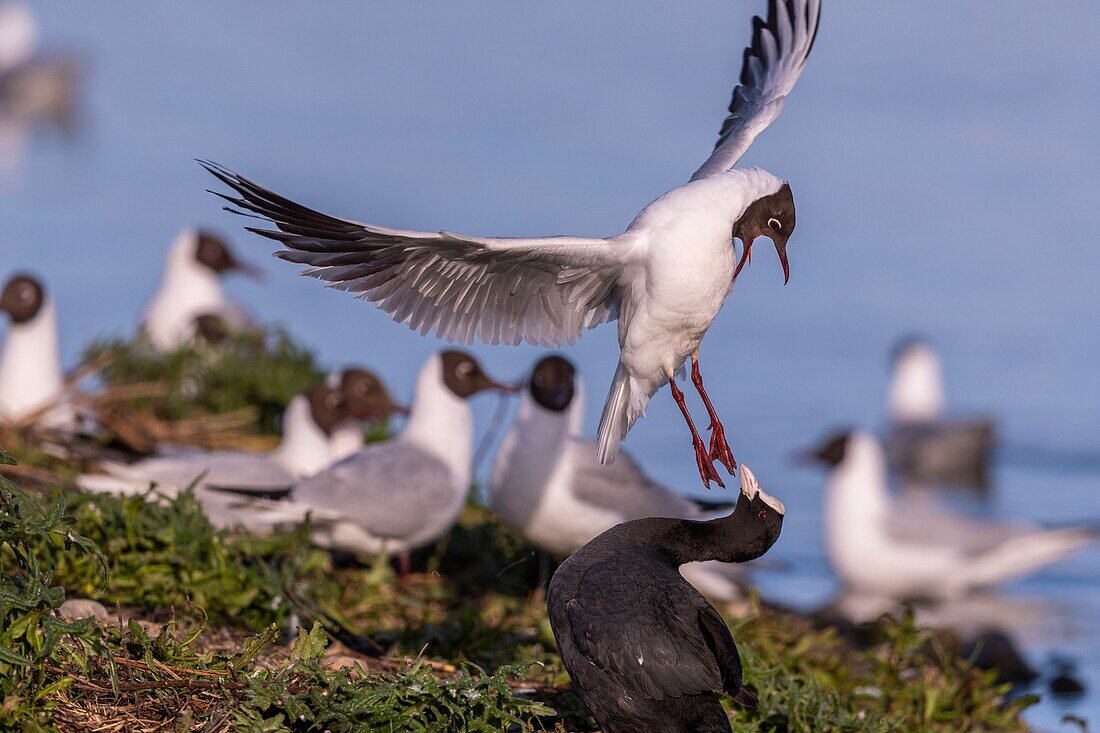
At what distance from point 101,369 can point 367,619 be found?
3680 mm

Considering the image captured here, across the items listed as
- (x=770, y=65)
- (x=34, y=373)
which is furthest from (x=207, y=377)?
(x=770, y=65)

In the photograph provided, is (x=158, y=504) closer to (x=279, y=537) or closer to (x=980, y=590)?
(x=279, y=537)

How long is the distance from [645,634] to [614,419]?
147 centimetres

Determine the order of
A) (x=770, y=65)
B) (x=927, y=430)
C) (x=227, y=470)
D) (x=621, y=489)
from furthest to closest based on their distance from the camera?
(x=927, y=430) < (x=227, y=470) < (x=621, y=489) < (x=770, y=65)

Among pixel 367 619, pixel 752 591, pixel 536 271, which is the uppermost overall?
pixel 536 271

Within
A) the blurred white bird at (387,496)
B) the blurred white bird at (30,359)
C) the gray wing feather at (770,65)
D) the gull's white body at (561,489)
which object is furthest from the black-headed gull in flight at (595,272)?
the blurred white bird at (30,359)

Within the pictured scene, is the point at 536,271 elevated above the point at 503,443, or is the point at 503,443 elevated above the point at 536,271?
the point at 536,271

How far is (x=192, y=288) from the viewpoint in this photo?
11648 millimetres

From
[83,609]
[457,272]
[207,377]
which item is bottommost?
[83,609]

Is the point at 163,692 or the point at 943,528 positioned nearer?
the point at 163,692

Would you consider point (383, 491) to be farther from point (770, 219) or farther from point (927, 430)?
point (927, 430)

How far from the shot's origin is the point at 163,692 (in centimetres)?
400

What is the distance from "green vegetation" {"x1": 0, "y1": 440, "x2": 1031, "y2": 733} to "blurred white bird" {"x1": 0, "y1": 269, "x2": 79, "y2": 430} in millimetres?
2303

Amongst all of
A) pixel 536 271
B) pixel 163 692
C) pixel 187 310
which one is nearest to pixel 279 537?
pixel 536 271
